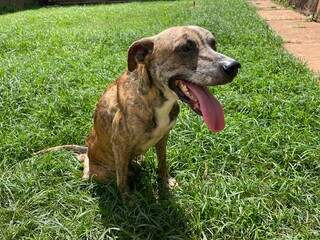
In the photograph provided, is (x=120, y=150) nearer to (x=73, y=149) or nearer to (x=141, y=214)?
(x=141, y=214)

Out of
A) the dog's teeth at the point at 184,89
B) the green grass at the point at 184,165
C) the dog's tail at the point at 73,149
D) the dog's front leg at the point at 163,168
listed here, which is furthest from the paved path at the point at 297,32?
the dog's teeth at the point at 184,89

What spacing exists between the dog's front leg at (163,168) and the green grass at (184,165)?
0.29 ft

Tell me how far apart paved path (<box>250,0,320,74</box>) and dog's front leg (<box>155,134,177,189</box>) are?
10.2 feet

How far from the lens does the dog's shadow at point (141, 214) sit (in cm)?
289

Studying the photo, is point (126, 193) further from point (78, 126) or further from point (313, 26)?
point (313, 26)

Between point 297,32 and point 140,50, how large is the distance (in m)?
6.29

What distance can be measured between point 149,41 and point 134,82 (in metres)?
0.30

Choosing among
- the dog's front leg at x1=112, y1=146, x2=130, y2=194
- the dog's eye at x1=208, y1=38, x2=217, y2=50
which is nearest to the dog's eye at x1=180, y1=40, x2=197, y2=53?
the dog's eye at x1=208, y1=38, x2=217, y2=50

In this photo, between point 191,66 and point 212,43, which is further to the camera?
point 212,43

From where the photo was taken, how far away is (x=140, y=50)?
2.89 metres

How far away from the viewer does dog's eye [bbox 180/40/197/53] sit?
2.75 m

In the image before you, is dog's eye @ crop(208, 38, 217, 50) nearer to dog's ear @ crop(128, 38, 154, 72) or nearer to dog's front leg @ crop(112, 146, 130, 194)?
dog's ear @ crop(128, 38, 154, 72)

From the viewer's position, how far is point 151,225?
2928mm

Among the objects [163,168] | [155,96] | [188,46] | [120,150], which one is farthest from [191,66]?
[163,168]
